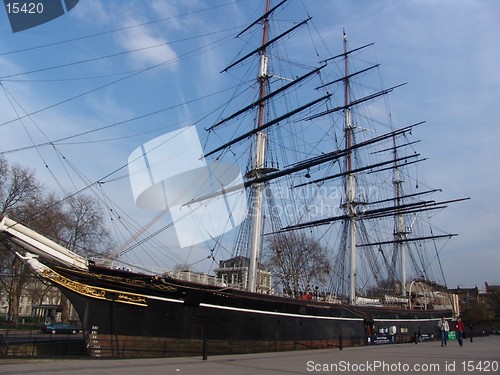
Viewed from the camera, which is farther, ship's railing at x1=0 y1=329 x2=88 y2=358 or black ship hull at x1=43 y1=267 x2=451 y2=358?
ship's railing at x1=0 y1=329 x2=88 y2=358

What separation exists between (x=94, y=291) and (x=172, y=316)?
2657mm

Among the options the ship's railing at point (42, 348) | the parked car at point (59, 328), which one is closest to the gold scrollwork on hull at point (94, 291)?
the ship's railing at point (42, 348)

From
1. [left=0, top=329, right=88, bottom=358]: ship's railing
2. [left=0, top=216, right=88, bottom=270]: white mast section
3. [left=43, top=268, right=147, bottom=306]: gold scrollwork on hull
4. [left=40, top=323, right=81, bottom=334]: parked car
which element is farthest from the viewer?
[left=40, top=323, right=81, bottom=334]: parked car

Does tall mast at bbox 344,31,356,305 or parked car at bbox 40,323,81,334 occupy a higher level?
tall mast at bbox 344,31,356,305

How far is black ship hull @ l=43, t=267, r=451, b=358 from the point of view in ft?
42.8

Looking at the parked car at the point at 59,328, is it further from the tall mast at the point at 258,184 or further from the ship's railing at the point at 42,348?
the tall mast at the point at 258,184

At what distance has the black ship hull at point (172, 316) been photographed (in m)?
13.0

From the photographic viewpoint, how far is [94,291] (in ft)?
43.3

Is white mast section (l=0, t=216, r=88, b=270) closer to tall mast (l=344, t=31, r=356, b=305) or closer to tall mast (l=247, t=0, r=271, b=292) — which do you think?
tall mast (l=247, t=0, r=271, b=292)

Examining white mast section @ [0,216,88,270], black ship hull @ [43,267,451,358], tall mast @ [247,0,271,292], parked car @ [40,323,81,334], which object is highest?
tall mast @ [247,0,271,292]

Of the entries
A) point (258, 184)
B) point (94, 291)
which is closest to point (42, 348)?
point (94, 291)

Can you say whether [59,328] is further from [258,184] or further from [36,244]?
[36,244]

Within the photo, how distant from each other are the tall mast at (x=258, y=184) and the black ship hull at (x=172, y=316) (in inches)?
99.1

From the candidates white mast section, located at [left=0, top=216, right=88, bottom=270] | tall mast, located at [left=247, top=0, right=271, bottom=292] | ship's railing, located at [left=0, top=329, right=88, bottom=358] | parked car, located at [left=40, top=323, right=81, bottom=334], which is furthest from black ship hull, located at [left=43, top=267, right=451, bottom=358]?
parked car, located at [left=40, top=323, right=81, bottom=334]
